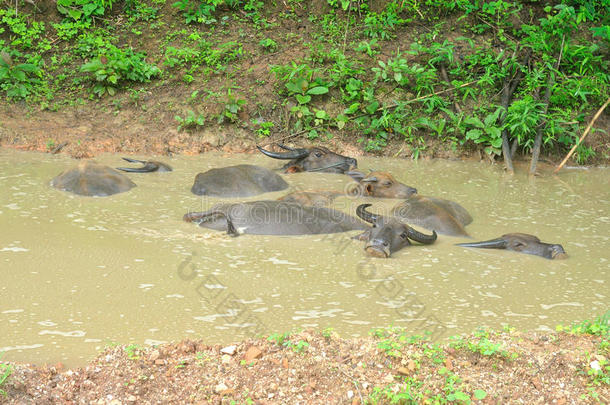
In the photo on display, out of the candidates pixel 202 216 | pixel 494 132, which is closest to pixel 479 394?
pixel 202 216

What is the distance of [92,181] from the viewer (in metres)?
6.38

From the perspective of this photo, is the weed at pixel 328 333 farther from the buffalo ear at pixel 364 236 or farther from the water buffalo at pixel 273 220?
the water buffalo at pixel 273 220

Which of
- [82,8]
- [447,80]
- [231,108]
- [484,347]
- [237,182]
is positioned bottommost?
[237,182]

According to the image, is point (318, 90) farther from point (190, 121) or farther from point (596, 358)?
point (596, 358)

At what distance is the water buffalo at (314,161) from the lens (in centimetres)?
822

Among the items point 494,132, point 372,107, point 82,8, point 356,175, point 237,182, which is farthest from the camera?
point 82,8

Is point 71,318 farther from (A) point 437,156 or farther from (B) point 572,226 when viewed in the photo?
(A) point 437,156

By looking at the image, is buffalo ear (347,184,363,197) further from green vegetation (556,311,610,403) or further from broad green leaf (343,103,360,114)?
green vegetation (556,311,610,403)

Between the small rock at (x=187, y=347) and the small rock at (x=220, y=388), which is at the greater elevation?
the small rock at (x=187, y=347)

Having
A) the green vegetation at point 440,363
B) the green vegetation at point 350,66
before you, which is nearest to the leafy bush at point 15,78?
the green vegetation at point 350,66

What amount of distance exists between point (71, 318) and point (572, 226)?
4.53 metres

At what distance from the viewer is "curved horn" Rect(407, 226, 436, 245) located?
516 centimetres

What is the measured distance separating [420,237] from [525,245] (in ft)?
2.70

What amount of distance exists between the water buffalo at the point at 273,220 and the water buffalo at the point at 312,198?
63cm
